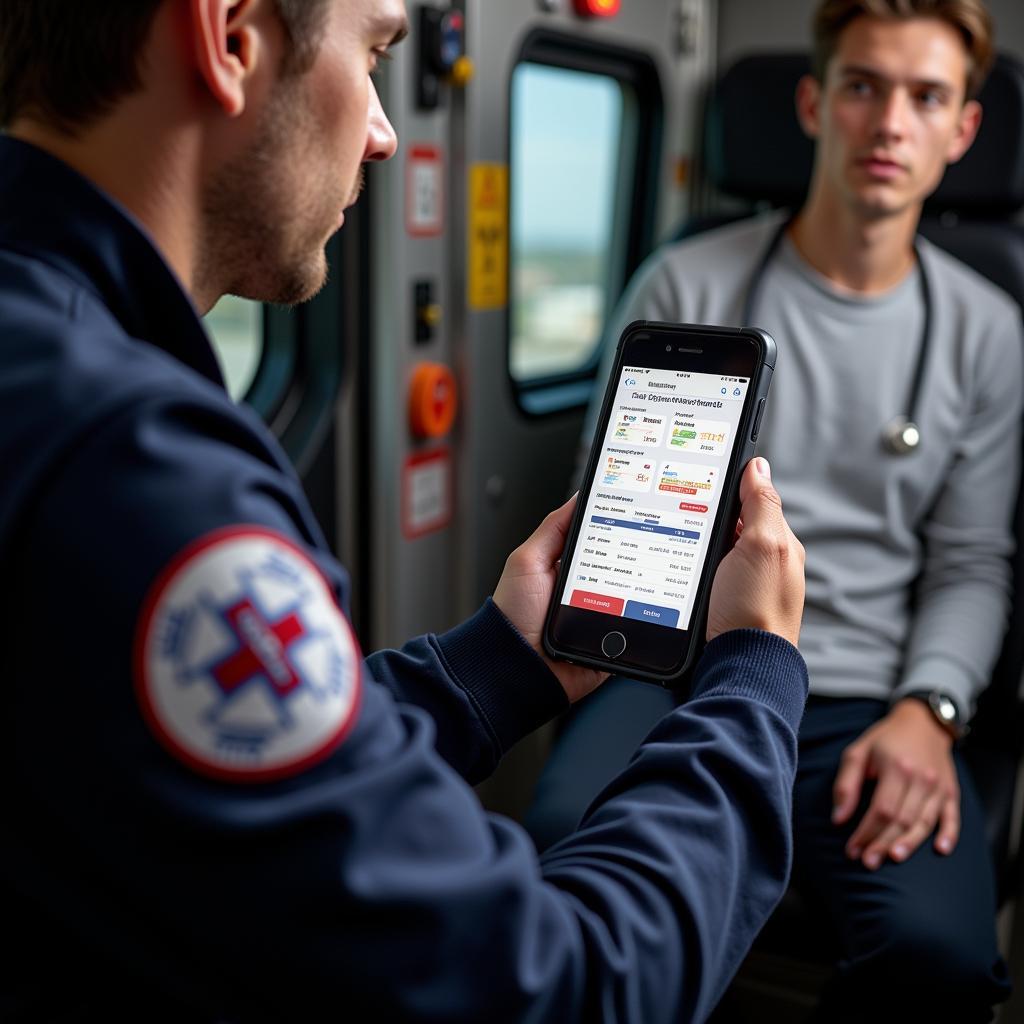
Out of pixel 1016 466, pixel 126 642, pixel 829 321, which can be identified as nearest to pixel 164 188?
pixel 126 642

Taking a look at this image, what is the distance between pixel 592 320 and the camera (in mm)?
2932

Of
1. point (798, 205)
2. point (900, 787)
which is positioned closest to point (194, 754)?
point (900, 787)

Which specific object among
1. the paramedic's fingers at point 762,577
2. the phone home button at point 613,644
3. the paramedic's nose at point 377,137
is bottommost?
the phone home button at point 613,644

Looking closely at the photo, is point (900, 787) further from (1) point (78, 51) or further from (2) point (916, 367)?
(1) point (78, 51)

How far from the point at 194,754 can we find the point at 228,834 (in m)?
0.04

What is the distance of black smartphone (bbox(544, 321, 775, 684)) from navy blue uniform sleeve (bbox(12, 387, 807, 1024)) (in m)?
0.35

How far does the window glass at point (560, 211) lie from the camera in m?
2.46

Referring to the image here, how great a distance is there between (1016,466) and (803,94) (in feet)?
2.58

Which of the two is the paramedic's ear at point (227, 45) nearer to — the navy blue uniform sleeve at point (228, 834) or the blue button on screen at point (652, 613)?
the navy blue uniform sleeve at point (228, 834)

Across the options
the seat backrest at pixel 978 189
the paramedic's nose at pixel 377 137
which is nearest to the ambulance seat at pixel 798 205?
the seat backrest at pixel 978 189

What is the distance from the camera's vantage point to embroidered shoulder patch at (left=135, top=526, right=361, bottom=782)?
0.56 metres

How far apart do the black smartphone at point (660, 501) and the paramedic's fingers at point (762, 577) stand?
40 mm

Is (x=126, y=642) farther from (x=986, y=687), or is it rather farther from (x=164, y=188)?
(x=986, y=687)

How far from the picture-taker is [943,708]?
176 cm
